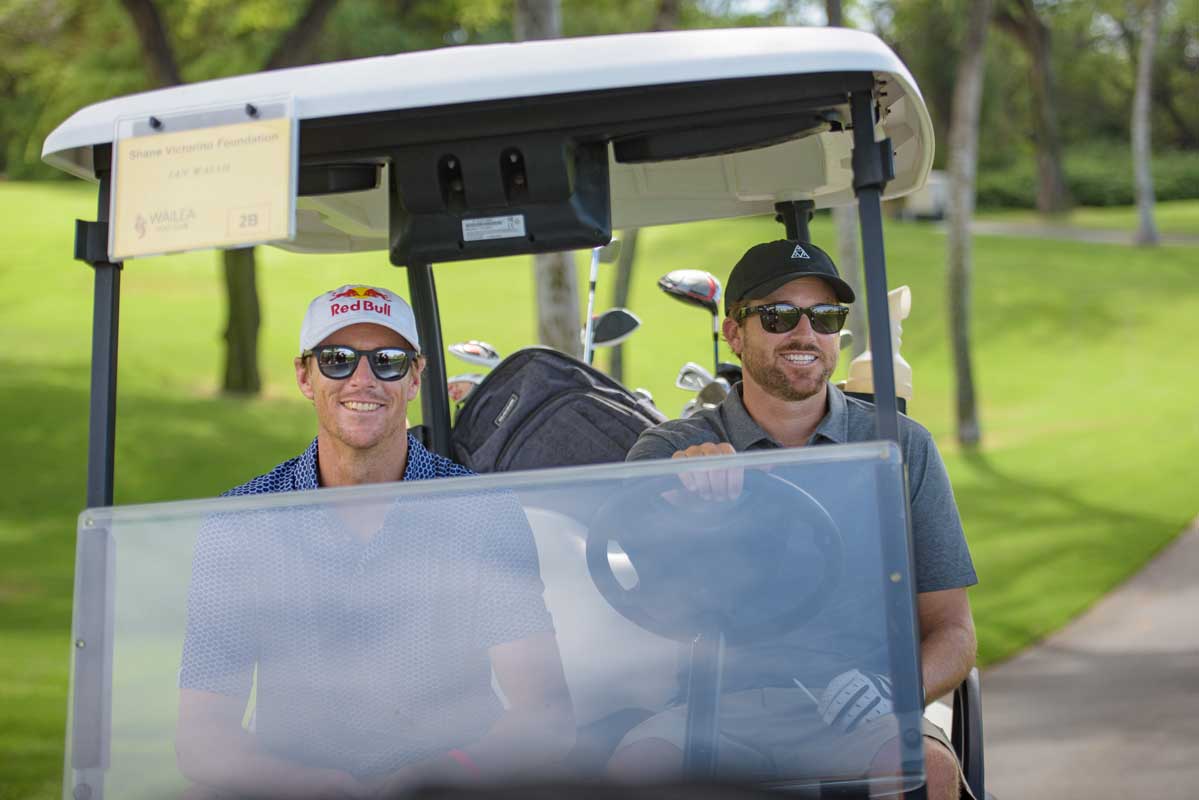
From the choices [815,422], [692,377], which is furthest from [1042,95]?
[815,422]

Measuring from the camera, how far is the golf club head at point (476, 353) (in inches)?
158

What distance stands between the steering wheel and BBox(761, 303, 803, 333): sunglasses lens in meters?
0.83

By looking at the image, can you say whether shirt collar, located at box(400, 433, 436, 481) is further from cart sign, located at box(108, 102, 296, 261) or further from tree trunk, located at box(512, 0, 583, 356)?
tree trunk, located at box(512, 0, 583, 356)

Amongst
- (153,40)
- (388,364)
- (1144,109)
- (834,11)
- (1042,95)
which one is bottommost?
(388,364)

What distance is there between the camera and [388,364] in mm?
2555

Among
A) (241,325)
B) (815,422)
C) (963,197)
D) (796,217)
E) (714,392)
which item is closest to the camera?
(815,422)

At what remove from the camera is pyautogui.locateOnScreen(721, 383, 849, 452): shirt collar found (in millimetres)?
2943

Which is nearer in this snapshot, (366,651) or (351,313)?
(366,651)

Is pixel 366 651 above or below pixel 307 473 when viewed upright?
below

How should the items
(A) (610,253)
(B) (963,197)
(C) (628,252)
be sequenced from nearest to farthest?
(A) (610,253)
(C) (628,252)
(B) (963,197)

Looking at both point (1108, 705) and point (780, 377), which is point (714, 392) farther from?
point (1108, 705)

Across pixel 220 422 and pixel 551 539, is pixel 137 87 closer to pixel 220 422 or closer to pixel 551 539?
pixel 220 422

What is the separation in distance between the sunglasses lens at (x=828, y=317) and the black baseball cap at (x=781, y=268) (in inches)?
1.8

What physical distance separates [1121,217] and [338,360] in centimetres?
3315
